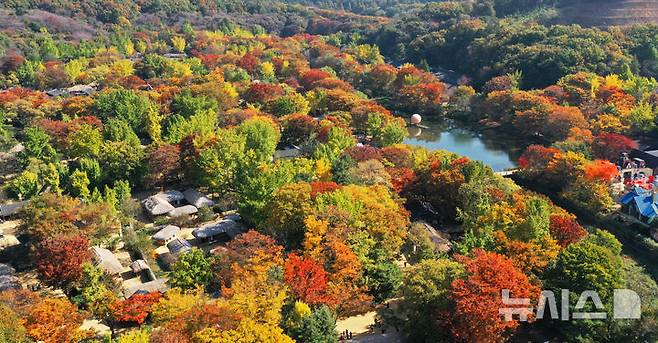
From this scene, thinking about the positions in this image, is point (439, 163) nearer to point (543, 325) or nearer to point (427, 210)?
point (427, 210)

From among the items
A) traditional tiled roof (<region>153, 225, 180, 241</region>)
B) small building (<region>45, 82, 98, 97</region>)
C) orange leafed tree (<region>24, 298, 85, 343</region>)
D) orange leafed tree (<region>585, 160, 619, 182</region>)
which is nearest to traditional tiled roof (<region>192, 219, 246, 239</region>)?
traditional tiled roof (<region>153, 225, 180, 241</region>)

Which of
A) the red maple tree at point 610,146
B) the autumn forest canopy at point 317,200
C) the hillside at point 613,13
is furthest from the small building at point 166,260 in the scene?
the hillside at point 613,13

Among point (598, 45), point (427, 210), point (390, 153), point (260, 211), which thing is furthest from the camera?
point (598, 45)

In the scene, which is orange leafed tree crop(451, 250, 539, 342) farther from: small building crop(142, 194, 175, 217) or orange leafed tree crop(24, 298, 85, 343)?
small building crop(142, 194, 175, 217)

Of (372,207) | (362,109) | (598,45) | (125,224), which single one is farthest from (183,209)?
(598,45)

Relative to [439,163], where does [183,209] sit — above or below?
below

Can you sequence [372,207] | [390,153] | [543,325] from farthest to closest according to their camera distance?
[390,153]
[372,207]
[543,325]

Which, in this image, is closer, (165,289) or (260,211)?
(165,289)
